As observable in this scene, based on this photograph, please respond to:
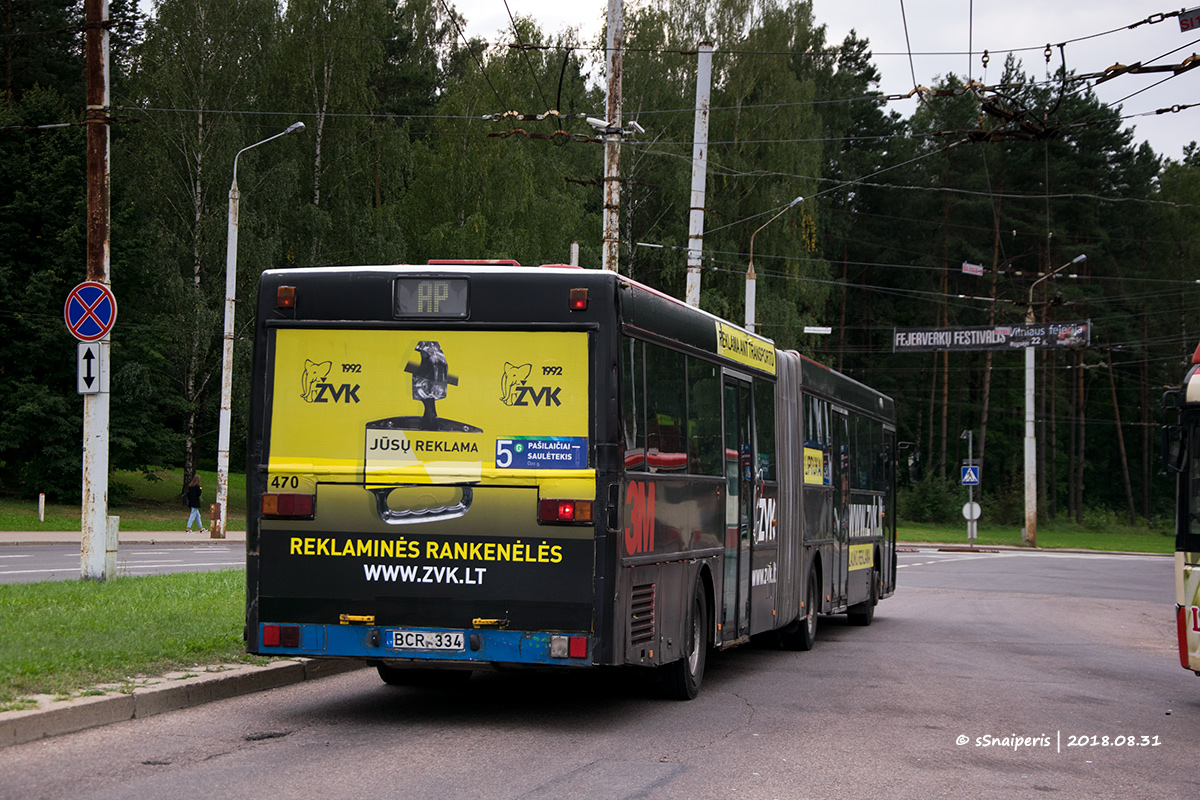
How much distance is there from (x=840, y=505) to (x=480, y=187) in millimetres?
36871

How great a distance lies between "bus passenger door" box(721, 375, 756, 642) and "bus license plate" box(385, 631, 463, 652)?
331 cm

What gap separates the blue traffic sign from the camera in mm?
15867

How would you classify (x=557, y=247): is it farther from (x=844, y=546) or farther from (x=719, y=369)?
(x=719, y=369)

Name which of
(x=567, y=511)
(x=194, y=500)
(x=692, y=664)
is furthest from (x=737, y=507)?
(x=194, y=500)

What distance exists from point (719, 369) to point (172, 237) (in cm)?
3985

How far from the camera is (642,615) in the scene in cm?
951

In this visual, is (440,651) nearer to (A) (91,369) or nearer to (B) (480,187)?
(A) (91,369)

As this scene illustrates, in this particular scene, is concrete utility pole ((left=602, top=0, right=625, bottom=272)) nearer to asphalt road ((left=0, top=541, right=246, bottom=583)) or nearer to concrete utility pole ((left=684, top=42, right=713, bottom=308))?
concrete utility pole ((left=684, top=42, right=713, bottom=308))

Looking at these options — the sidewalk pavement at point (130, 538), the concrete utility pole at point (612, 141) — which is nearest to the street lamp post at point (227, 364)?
the sidewalk pavement at point (130, 538)

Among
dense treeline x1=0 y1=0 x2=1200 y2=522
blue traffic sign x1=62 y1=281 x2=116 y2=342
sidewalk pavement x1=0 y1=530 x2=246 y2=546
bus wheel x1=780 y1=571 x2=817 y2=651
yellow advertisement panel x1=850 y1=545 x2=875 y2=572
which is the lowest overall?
sidewalk pavement x1=0 y1=530 x2=246 y2=546

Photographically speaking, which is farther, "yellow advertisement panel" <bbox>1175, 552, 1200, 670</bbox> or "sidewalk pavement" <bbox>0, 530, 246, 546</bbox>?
"sidewalk pavement" <bbox>0, 530, 246, 546</bbox>

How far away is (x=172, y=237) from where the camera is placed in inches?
1893

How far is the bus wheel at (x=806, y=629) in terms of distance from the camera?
1548cm

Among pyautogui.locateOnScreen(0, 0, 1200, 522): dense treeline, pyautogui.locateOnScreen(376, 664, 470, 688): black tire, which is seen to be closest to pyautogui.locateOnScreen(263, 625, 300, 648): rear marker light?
pyautogui.locateOnScreen(376, 664, 470, 688): black tire
